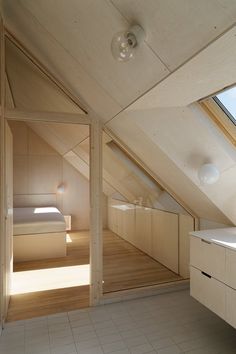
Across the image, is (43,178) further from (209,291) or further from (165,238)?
(209,291)

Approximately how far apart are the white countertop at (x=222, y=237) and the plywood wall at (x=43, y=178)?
4.18 meters

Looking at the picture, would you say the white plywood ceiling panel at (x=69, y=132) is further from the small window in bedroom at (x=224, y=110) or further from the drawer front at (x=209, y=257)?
the drawer front at (x=209, y=257)

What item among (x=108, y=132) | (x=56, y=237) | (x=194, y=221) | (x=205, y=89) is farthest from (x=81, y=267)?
(x=205, y=89)

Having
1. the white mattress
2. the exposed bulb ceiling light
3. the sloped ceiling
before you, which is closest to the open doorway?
the white mattress

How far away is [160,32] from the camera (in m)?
1.10

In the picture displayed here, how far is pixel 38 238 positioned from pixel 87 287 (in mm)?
1387

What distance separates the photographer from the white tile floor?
1767 mm

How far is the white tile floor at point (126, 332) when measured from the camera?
5.80ft

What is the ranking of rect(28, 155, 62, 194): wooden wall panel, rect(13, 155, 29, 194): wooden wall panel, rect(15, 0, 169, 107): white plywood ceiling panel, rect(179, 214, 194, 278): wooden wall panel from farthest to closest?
rect(28, 155, 62, 194): wooden wall panel
rect(13, 155, 29, 194): wooden wall panel
rect(179, 214, 194, 278): wooden wall panel
rect(15, 0, 169, 107): white plywood ceiling panel

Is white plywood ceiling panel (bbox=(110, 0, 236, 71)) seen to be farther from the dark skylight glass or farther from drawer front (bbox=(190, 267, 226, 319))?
drawer front (bbox=(190, 267, 226, 319))

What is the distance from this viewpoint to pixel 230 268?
1628 millimetres

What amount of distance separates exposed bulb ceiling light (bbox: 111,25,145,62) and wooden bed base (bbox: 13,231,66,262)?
3.30 meters

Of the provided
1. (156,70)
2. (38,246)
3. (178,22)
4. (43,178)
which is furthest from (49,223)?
(178,22)

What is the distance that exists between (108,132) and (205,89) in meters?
1.21
